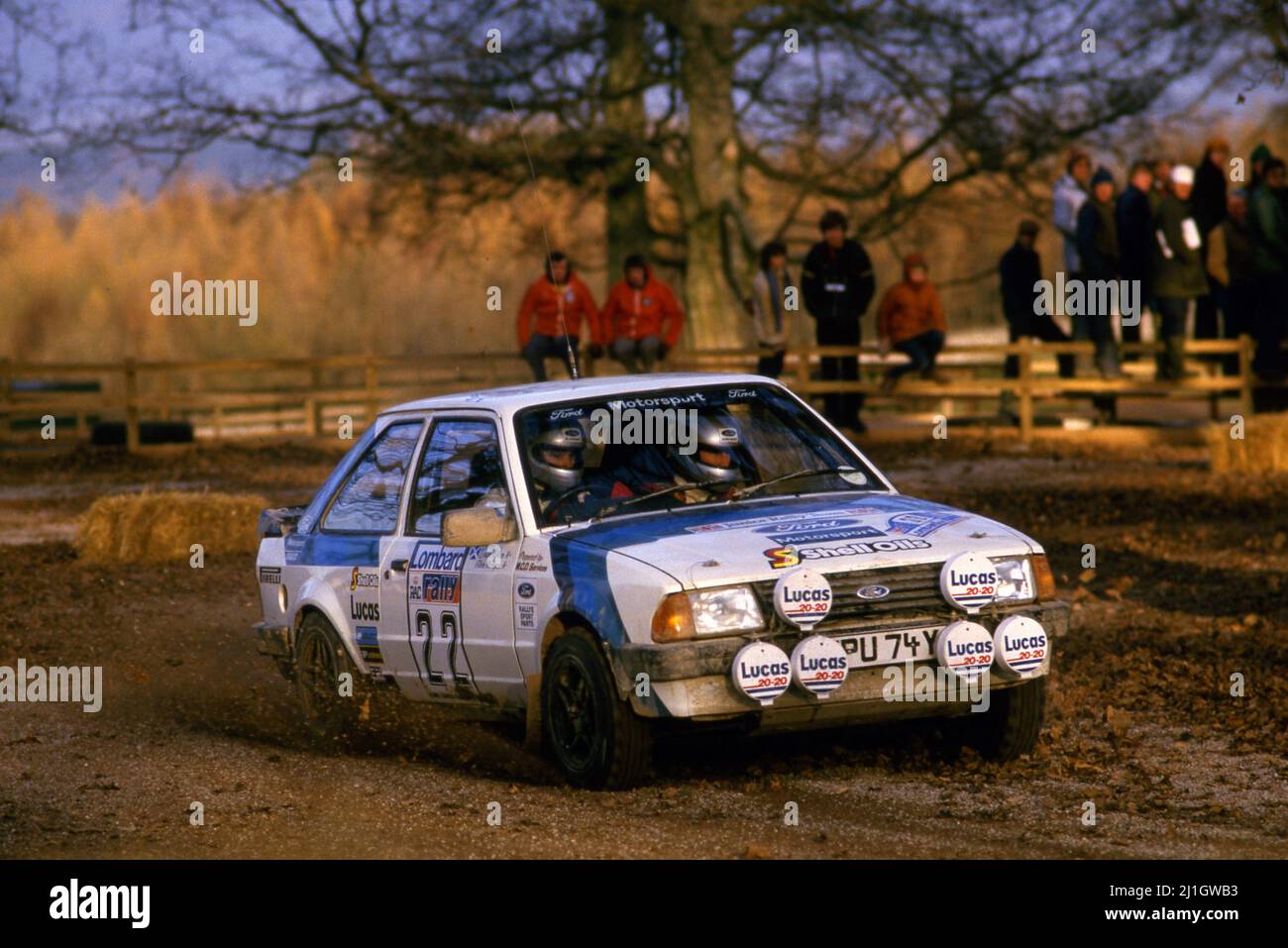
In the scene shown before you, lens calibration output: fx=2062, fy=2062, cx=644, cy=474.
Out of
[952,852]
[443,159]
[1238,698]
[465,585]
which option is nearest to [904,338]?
[443,159]

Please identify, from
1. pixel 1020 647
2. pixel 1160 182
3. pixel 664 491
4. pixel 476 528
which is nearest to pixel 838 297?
pixel 1160 182

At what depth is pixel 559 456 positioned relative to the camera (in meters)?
A: 8.14

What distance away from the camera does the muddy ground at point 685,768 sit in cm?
657

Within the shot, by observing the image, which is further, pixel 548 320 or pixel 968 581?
pixel 548 320

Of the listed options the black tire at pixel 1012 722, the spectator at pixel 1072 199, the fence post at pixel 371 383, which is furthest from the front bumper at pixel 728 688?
the fence post at pixel 371 383

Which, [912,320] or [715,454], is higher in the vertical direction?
[912,320]

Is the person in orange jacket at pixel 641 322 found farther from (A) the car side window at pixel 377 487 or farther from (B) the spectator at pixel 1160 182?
(A) the car side window at pixel 377 487

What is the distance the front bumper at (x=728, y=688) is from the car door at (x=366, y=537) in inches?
75.2

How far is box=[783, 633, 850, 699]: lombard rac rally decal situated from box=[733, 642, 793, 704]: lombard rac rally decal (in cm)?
5

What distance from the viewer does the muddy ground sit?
6566mm

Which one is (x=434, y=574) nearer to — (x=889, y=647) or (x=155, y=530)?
(x=889, y=647)

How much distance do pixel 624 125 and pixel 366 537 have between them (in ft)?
68.9
